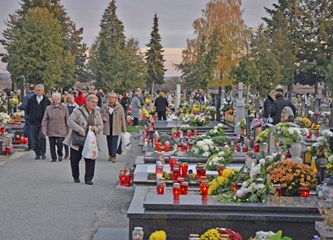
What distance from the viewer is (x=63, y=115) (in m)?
16.0

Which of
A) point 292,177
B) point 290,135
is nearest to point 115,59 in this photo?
point 290,135

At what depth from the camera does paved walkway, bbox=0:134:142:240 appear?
9.26 meters

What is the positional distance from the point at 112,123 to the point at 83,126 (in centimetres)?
319

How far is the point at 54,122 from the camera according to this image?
1588 centimetres

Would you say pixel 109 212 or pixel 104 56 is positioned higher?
pixel 104 56

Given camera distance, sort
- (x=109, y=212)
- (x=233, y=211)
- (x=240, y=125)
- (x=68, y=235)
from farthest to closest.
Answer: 1. (x=240, y=125)
2. (x=109, y=212)
3. (x=68, y=235)
4. (x=233, y=211)

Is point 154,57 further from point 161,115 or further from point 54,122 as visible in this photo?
point 54,122

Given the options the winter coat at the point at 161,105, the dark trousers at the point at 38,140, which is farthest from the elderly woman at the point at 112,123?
the winter coat at the point at 161,105

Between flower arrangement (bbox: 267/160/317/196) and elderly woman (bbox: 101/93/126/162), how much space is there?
782cm

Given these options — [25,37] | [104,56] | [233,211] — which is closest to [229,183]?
[233,211]

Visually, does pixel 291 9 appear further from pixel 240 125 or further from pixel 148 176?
pixel 148 176

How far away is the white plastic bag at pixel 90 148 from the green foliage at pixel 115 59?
5259 cm

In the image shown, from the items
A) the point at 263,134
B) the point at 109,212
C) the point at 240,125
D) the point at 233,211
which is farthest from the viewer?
the point at 240,125

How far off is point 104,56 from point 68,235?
69.8 meters
